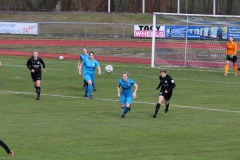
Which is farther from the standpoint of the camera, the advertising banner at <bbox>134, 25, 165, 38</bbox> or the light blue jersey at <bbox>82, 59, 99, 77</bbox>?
the advertising banner at <bbox>134, 25, 165, 38</bbox>

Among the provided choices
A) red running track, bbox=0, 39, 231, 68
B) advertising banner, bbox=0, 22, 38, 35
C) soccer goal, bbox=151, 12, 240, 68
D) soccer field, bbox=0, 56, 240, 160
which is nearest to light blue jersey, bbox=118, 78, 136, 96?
soccer field, bbox=0, 56, 240, 160

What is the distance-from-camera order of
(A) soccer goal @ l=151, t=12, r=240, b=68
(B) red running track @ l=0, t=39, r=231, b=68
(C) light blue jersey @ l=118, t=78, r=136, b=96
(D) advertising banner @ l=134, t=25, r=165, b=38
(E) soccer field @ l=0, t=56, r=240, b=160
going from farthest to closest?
1. (D) advertising banner @ l=134, t=25, r=165, b=38
2. (B) red running track @ l=0, t=39, r=231, b=68
3. (A) soccer goal @ l=151, t=12, r=240, b=68
4. (C) light blue jersey @ l=118, t=78, r=136, b=96
5. (E) soccer field @ l=0, t=56, r=240, b=160

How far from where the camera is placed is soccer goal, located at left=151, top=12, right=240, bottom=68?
139 ft

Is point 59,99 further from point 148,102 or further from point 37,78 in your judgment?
point 148,102

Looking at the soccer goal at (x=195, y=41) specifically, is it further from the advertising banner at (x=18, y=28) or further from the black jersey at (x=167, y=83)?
the advertising banner at (x=18, y=28)

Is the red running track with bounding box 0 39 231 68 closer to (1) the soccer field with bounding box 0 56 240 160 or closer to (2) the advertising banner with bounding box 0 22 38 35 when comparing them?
(2) the advertising banner with bounding box 0 22 38 35

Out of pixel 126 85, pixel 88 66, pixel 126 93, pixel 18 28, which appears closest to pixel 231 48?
pixel 88 66

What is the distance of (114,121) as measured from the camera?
70.1ft

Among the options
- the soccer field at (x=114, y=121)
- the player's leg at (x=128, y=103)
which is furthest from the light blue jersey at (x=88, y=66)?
the player's leg at (x=128, y=103)

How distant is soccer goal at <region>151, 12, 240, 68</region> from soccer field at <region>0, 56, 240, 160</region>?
723 cm

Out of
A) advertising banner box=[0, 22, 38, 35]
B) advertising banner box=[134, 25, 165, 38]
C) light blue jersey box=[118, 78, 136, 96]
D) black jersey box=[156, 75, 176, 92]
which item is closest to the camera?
light blue jersey box=[118, 78, 136, 96]

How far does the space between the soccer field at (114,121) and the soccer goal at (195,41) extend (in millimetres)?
7228

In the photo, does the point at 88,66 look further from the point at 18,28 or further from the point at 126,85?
the point at 18,28

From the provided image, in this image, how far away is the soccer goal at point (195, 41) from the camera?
4234cm
